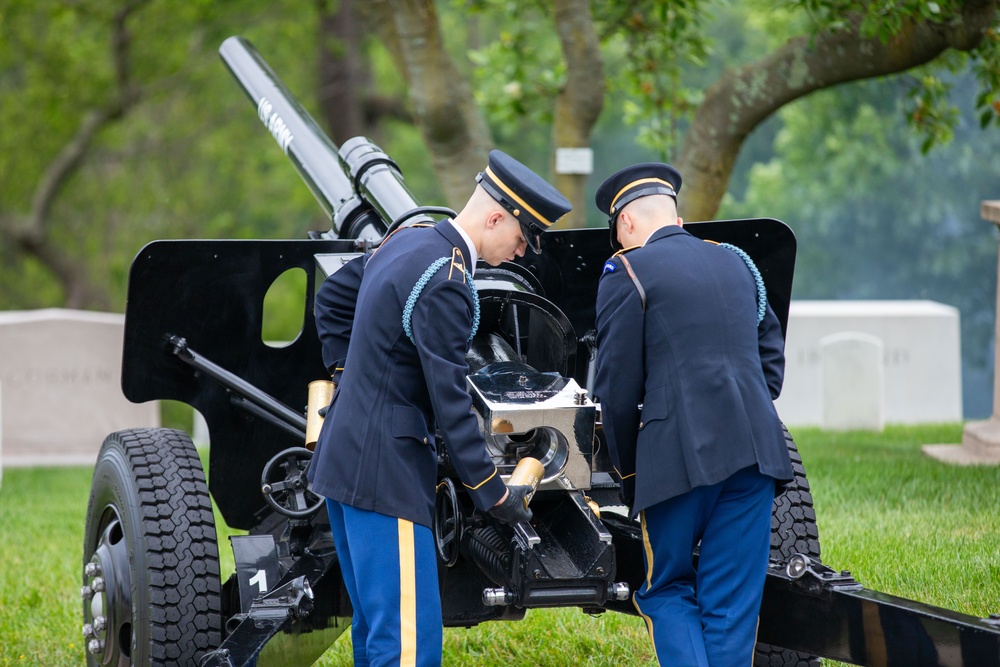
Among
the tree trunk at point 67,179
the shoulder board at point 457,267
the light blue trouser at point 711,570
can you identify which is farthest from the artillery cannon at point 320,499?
the tree trunk at point 67,179

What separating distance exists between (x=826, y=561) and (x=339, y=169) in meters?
2.67

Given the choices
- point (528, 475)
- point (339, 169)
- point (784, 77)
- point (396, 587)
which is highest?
point (784, 77)

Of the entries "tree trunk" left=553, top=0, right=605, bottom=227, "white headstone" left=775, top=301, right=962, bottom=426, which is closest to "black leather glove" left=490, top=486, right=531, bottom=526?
"tree trunk" left=553, top=0, right=605, bottom=227

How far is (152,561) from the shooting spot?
3766 mm

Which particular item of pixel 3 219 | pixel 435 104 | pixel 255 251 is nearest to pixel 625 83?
pixel 435 104

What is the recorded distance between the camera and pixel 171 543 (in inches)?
150

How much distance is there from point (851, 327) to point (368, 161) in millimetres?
8747

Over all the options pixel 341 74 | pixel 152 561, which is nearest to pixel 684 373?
pixel 152 561

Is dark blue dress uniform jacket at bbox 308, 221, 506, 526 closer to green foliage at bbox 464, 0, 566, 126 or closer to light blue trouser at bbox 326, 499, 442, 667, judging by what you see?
light blue trouser at bbox 326, 499, 442, 667

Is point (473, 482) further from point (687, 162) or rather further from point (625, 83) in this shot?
point (625, 83)

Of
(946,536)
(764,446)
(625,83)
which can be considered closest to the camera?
(764,446)

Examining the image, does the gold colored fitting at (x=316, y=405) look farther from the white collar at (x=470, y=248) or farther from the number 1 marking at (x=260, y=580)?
the white collar at (x=470, y=248)

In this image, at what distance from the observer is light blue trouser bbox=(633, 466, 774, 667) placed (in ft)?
10.9

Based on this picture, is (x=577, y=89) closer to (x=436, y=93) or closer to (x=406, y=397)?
(x=436, y=93)
